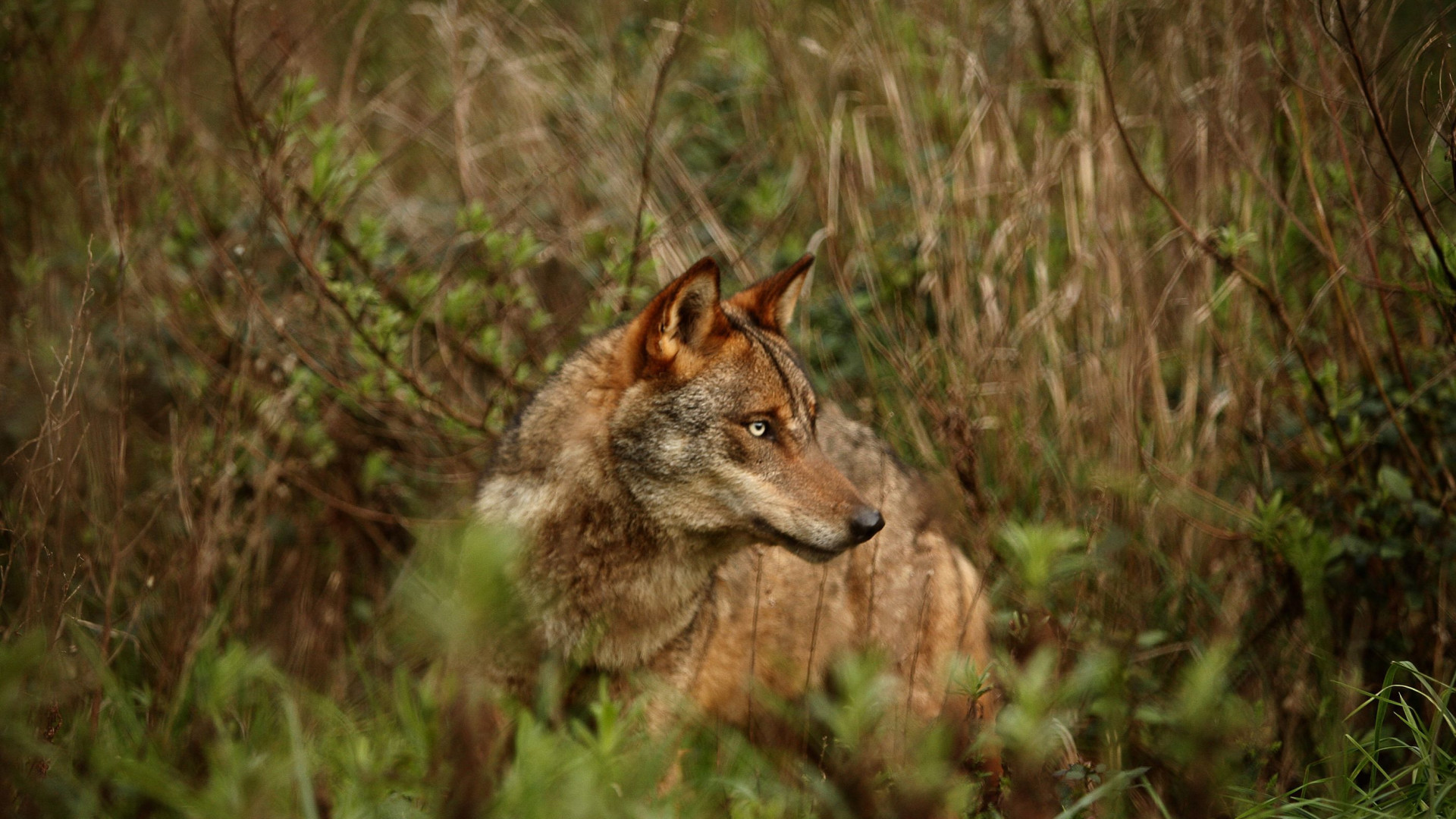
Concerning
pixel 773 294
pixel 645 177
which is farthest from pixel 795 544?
pixel 645 177

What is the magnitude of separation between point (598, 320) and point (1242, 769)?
10.9 ft

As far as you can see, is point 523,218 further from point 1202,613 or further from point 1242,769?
point 1242,769

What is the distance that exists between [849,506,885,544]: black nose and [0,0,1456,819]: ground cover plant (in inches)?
24.0

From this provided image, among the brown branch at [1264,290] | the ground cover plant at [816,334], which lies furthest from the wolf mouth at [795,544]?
the brown branch at [1264,290]

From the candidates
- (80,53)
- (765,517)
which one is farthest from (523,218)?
(765,517)

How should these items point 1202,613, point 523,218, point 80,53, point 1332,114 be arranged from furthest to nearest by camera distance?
point 523,218 < point 80,53 < point 1202,613 < point 1332,114

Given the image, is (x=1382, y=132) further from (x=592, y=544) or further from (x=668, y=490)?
(x=592, y=544)

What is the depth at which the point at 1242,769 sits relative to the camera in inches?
147

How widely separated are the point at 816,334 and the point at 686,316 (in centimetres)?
216

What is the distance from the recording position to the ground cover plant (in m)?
3.62

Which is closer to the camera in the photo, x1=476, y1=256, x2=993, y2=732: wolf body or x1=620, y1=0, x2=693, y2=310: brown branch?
x1=476, y1=256, x2=993, y2=732: wolf body

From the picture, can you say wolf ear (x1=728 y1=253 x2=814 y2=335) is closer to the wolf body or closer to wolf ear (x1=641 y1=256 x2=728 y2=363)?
the wolf body

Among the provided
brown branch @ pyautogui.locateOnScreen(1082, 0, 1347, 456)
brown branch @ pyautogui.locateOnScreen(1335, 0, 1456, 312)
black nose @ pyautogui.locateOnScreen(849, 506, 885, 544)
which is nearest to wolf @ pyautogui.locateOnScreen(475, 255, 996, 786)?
black nose @ pyautogui.locateOnScreen(849, 506, 885, 544)

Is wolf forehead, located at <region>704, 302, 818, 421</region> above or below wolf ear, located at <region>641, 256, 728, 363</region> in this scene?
below
